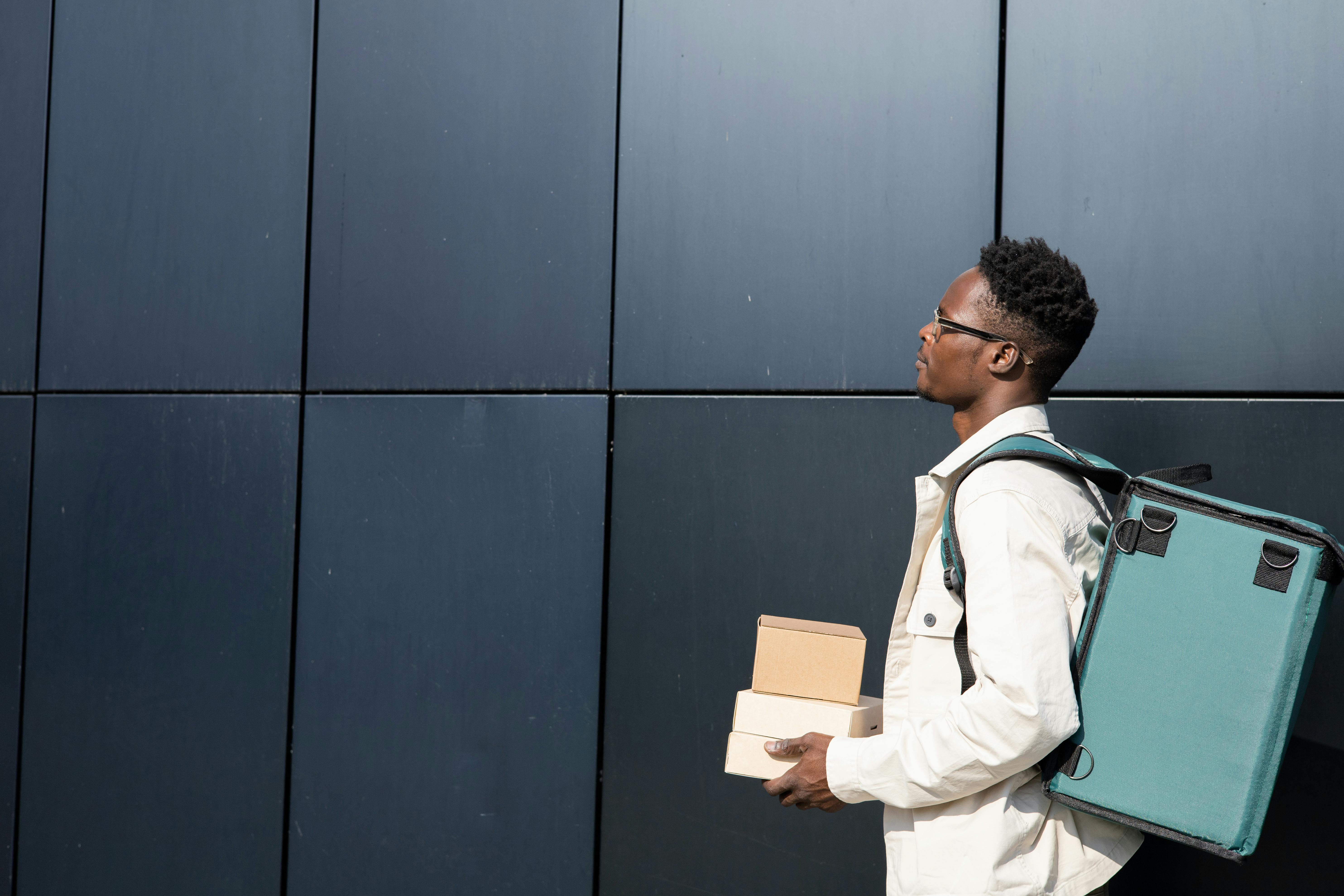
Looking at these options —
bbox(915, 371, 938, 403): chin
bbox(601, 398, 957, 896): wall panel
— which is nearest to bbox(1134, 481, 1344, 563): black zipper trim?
bbox(915, 371, 938, 403): chin

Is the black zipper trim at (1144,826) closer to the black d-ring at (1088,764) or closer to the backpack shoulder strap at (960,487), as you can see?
the black d-ring at (1088,764)

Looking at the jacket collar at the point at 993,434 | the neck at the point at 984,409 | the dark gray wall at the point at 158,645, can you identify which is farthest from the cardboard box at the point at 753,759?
the dark gray wall at the point at 158,645

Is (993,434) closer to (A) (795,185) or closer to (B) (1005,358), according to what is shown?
(B) (1005,358)

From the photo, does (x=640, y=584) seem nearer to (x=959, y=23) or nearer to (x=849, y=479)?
(x=849, y=479)

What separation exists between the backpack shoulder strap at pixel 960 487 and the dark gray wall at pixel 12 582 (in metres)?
3.71


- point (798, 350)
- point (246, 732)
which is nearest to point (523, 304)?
point (798, 350)

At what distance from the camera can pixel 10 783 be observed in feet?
13.3

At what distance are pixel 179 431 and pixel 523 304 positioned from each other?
145 cm

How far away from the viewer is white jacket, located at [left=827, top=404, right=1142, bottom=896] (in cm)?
167

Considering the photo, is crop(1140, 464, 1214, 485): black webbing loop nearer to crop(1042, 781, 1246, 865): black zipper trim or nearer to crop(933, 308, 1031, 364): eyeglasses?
crop(933, 308, 1031, 364): eyeglasses

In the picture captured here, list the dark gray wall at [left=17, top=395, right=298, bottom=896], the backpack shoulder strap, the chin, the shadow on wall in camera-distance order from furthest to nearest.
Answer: the dark gray wall at [left=17, top=395, right=298, bottom=896] → the shadow on wall → the chin → the backpack shoulder strap

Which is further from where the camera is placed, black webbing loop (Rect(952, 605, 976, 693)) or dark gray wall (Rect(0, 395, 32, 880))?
dark gray wall (Rect(0, 395, 32, 880))

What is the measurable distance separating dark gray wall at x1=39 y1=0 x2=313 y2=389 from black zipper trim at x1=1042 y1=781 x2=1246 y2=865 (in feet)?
9.32

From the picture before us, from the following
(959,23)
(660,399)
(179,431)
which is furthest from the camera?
(179,431)
